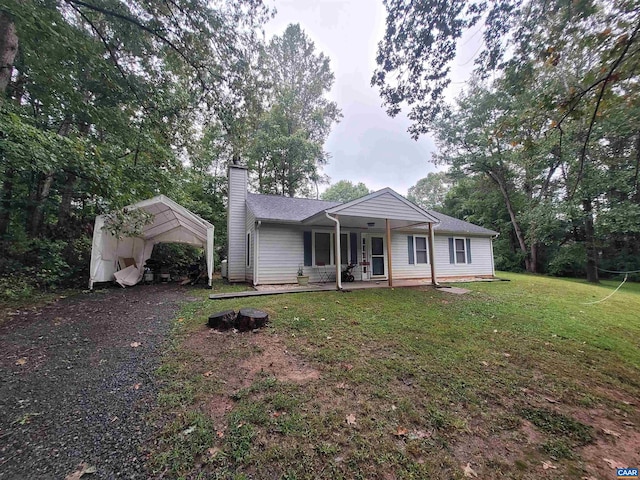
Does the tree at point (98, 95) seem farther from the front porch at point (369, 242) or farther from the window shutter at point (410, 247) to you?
the window shutter at point (410, 247)

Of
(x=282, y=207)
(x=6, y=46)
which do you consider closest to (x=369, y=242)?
(x=282, y=207)

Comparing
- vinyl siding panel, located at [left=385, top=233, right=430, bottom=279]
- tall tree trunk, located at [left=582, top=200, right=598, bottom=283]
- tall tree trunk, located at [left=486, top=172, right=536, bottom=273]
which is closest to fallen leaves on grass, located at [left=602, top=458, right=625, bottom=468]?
vinyl siding panel, located at [left=385, top=233, right=430, bottom=279]

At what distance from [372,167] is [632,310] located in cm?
2458

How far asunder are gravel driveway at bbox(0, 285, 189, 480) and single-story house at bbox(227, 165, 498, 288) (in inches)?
195

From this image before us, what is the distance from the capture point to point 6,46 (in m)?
4.66

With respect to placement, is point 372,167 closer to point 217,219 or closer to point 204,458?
point 217,219

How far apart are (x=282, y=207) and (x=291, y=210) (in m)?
0.46

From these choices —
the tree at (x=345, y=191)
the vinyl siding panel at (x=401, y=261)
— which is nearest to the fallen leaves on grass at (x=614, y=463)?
the vinyl siding panel at (x=401, y=261)

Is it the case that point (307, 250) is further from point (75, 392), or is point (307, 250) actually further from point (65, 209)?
point (65, 209)

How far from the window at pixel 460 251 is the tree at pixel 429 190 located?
25.4 m

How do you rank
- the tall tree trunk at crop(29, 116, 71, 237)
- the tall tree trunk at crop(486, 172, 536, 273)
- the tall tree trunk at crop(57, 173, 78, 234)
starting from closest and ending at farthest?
the tall tree trunk at crop(29, 116, 71, 237)
the tall tree trunk at crop(57, 173, 78, 234)
the tall tree trunk at crop(486, 172, 536, 273)

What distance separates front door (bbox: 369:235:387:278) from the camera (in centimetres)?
1091

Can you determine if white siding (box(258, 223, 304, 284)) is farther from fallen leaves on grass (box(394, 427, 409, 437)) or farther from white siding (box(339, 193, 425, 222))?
fallen leaves on grass (box(394, 427, 409, 437))

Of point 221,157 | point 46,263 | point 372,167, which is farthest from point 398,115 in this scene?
point 372,167
